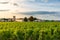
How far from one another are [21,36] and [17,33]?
1.10 feet

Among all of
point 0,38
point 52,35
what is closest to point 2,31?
point 0,38

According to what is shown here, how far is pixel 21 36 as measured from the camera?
17.8 meters

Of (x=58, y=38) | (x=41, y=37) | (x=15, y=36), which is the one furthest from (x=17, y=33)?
(x=58, y=38)

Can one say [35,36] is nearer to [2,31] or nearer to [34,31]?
[34,31]

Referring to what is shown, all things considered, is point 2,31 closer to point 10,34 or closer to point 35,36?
point 10,34

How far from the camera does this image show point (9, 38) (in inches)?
701

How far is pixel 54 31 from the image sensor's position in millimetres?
18203

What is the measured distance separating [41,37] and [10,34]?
6.76 ft

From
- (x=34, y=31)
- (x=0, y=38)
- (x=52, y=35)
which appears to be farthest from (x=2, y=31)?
(x=52, y=35)

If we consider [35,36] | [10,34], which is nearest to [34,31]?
[35,36]

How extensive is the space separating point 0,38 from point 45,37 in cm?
296

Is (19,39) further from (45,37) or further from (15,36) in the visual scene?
(45,37)

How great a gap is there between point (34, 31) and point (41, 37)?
2.14 ft

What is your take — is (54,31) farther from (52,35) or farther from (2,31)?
(2,31)
